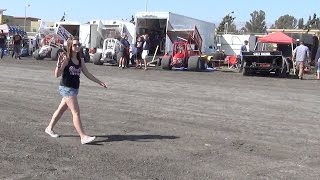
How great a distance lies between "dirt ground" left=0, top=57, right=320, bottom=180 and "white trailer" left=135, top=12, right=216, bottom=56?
599 inches

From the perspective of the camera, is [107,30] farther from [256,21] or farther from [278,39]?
[256,21]

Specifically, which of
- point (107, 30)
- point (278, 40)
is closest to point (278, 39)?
point (278, 40)

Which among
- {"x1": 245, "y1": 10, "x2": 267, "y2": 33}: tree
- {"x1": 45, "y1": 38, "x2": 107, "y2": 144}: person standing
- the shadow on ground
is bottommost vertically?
the shadow on ground

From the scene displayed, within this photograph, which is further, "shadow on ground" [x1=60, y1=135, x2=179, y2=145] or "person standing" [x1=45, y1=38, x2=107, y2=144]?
"shadow on ground" [x1=60, y1=135, x2=179, y2=145]

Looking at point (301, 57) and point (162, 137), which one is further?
point (301, 57)

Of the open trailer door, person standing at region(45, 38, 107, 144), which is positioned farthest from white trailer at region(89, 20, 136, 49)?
person standing at region(45, 38, 107, 144)

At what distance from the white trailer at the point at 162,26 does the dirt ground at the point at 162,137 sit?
1522 centimetres

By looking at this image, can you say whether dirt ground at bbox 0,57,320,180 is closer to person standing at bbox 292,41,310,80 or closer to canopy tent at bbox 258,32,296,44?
person standing at bbox 292,41,310,80

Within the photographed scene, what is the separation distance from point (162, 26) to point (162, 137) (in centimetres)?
2390

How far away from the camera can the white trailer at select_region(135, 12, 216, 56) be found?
29703 millimetres

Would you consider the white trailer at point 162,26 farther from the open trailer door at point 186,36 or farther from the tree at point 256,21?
the tree at point 256,21

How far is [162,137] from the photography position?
834 cm

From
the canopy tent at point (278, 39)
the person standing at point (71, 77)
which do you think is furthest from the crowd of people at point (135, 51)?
the person standing at point (71, 77)

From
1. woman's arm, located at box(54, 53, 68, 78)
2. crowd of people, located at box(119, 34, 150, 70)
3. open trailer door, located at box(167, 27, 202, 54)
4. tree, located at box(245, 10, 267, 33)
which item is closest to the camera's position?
woman's arm, located at box(54, 53, 68, 78)
